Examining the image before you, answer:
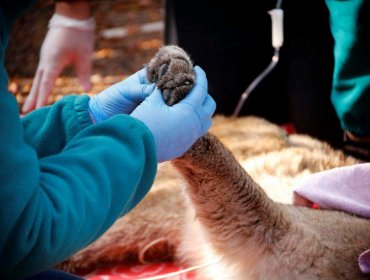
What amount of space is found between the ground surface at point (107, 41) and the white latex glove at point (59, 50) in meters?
1.30

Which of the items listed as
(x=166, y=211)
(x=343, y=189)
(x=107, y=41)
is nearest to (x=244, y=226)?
(x=343, y=189)

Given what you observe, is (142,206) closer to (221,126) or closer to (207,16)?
(221,126)

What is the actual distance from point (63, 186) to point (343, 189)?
0.89m

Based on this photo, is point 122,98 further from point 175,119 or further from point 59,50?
point 59,50

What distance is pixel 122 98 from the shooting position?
111 cm

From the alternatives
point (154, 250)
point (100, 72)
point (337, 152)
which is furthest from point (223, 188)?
point (100, 72)

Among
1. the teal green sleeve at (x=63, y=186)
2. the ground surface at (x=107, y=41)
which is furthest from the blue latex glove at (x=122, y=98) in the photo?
the ground surface at (x=107, y=41)

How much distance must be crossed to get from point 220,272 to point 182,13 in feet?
4.54

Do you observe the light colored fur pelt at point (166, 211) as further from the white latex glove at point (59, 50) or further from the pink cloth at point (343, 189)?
the white latex glove at point (59, 50)

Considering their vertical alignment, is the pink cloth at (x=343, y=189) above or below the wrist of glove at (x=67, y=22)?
below

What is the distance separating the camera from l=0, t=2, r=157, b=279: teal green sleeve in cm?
71

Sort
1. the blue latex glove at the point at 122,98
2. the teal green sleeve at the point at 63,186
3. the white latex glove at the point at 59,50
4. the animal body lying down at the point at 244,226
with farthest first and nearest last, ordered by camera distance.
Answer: the white latex glove at the point at 59,50 < the animal body lying down at the point at 244,226 < the blue latex glove at the point at 122,98 < the teal green sleeve at the point at 63,186

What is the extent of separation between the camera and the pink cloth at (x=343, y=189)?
4.65 ft

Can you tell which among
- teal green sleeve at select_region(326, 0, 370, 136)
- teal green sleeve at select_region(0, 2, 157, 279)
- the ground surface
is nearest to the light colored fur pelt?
teal green sleeve at select_region(326, 0, 370, 136)
